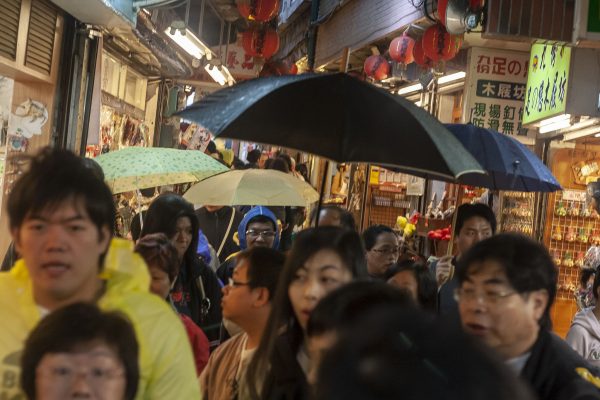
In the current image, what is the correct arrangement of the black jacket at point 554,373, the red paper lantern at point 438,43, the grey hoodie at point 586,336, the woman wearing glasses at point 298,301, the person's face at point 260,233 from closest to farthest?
the black jacket at point 554,373
the woman wearing glasses at point 298,301
the grey hoodie at point 586,336
the person's face at point 260,233
the red paper lantern at point 438,43

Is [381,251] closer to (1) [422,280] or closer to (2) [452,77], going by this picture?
(1) [422,280]

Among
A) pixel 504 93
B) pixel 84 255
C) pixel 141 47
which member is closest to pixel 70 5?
pixel 141 47

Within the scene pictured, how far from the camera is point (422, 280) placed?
6.63 m

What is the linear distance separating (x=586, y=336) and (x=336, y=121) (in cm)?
266

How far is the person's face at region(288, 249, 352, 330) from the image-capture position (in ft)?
12.3

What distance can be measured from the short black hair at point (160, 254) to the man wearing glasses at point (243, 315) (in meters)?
0.54

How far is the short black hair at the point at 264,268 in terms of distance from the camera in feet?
15.3

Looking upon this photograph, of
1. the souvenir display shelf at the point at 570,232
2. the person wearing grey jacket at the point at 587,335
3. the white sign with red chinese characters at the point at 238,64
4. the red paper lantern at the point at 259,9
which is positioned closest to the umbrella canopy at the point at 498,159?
the person wearing grey jacket at the point at 587,335

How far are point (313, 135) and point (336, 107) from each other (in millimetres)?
241

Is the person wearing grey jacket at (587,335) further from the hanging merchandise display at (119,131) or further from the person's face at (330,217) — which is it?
the hanging merchandise display at (119,131)

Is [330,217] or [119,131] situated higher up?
[119,131]

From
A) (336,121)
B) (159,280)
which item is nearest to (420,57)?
(336,121)

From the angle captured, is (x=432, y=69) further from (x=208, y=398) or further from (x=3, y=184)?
(x=208, y=398)

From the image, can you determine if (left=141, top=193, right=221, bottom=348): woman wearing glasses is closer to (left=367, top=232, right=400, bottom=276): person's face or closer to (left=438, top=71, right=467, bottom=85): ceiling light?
(left=367, top=232, right=400, bottom=276): person's face
